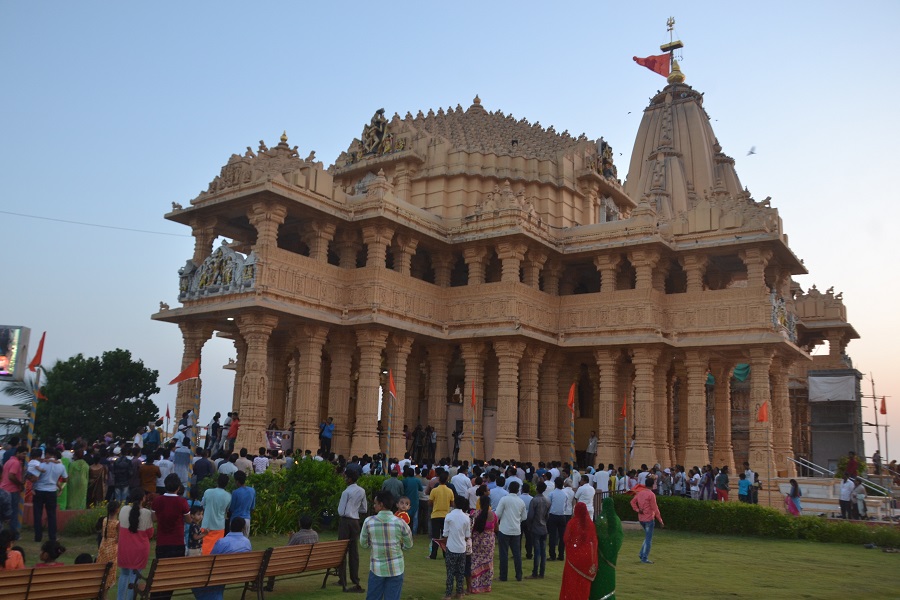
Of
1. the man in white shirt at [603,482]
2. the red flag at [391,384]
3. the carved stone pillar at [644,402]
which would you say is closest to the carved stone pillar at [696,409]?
the carved stone pillar at [644,402]

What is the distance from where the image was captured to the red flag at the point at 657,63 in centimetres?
6556

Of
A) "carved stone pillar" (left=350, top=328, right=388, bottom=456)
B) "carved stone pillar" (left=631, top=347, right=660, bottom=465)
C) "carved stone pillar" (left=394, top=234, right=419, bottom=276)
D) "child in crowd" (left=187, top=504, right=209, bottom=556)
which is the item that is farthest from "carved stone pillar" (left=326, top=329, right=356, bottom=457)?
"child in crowd" (left=187, top=504, right=209, bottom=556)

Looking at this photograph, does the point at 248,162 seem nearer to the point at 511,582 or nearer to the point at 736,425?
the point at 511,582

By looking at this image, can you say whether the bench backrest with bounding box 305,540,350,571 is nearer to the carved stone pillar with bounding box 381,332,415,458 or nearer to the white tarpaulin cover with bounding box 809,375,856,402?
the carved stone pillar with bounding box 381,332,415,458

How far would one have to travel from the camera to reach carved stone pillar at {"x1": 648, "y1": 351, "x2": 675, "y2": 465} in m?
31.8

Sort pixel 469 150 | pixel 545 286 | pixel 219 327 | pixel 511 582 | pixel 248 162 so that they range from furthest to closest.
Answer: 1. pixel 469 150
2. pixel 545 286
3. pixel 219 327
4. pixel 248 162
5. pixel 511 582

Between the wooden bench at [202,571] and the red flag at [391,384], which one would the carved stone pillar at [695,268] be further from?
the wooden bench at [202,571]

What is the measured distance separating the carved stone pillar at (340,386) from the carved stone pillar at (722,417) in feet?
50.2

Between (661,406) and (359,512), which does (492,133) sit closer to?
(661,406)

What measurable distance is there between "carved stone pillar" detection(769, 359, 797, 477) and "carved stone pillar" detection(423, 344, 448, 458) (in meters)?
12.5

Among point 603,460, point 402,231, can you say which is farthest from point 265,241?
point 603,460

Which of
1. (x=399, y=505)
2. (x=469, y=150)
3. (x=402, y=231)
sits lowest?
(x=399, y=505)

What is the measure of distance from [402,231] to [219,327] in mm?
7936

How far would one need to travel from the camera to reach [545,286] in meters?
35.0
